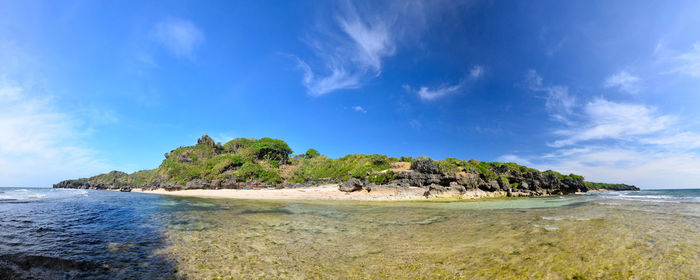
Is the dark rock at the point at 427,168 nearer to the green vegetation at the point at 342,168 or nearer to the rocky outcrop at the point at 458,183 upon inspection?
the rocky outcrop at the point at 458,183

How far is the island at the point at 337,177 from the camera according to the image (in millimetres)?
33844

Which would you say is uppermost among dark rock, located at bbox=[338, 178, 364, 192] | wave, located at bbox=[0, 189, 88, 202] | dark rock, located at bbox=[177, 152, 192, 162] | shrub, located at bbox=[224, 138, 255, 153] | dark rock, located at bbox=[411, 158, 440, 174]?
shrub, located at bbox=[224, 138, 255, 153]

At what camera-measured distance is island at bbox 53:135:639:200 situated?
1332 inches

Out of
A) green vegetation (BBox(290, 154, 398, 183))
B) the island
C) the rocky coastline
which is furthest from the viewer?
green vegetation (BBox(290, 154, 398, 183))

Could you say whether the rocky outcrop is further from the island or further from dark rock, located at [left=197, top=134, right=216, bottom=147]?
dark rock, located at [left=197, top=134, right=216, bottom=147]

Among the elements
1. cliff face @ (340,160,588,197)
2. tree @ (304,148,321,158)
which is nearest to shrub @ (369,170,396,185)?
cliff face @ (340,160,588,197)

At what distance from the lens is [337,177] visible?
4947 cm

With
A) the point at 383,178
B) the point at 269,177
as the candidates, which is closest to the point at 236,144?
the point at 269,177

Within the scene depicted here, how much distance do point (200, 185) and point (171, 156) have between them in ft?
159

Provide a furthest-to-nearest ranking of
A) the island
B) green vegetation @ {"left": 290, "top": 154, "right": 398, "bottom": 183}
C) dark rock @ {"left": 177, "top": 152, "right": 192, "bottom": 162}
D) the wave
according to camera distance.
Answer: dark rock @ {"left": 177, "top": 152, "right": 192, "bottom": 162}
green vegetation @ {"left": 290, "top": 154, "right": 398, "bottom": 183}
the island
the wave

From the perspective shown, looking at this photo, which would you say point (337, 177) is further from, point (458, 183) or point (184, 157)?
point (184, 157)

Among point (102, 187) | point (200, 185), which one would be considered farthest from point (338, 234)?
point (102, 187)

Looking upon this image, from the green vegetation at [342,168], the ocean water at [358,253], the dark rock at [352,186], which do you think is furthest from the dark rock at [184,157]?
the ocean water at [358,253]

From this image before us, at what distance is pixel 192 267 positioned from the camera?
18.2ft
